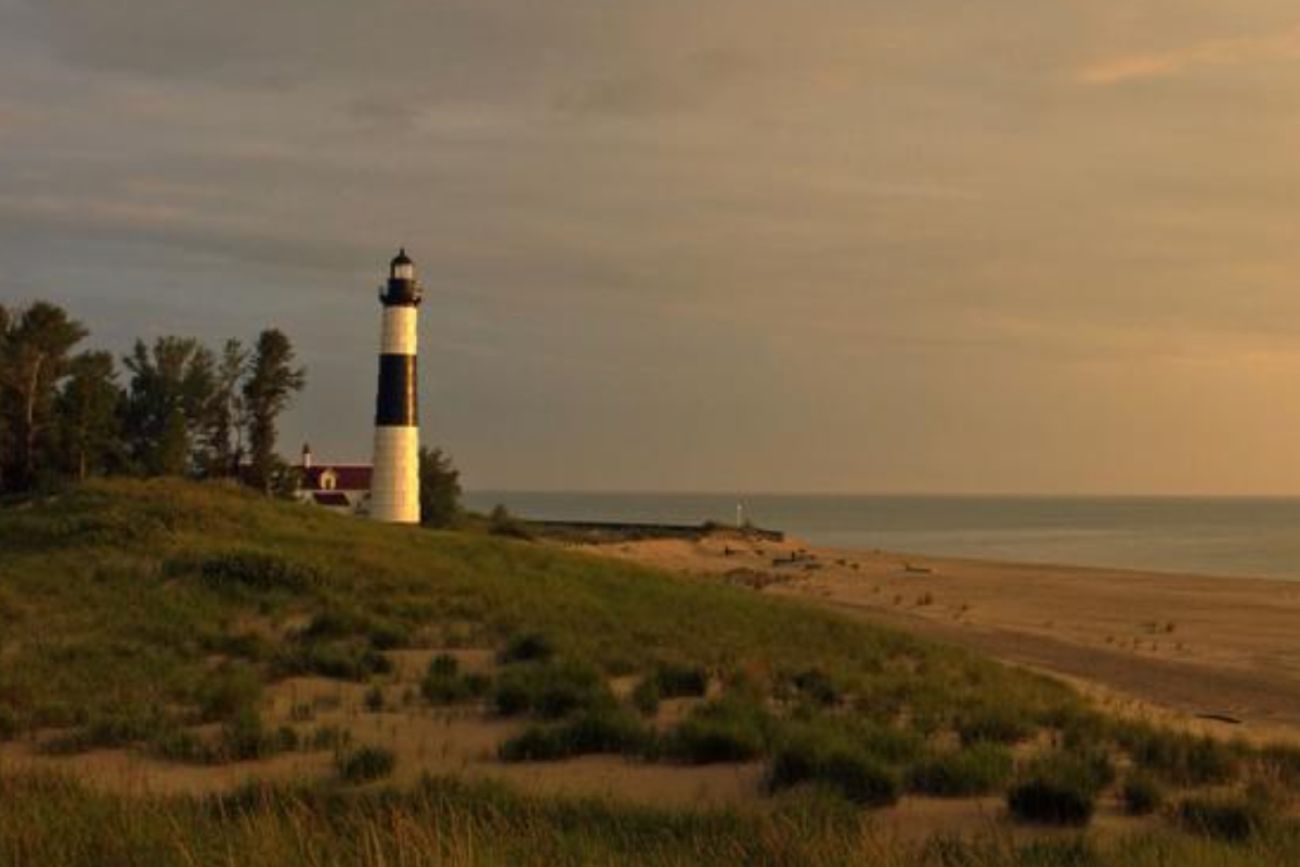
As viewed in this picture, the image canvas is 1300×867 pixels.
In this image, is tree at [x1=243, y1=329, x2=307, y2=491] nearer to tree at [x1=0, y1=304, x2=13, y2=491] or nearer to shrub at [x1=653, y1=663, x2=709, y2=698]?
tree at [x1=0, y1=304, x2=13, y2=491]

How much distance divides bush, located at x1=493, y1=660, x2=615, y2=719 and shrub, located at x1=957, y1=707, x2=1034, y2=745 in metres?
3.72

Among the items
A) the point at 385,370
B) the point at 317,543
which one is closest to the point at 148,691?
the point at 317,543

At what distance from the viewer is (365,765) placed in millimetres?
11516

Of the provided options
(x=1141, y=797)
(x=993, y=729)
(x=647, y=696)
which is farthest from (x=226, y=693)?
(x=1141, y=797)

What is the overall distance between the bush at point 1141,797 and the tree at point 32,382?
A: 45.3 meters

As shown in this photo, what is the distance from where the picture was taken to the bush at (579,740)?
12.7 m

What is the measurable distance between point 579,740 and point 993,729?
178 inches

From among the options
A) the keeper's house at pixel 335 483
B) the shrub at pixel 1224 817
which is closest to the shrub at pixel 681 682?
the shrub at pixel 1224 817

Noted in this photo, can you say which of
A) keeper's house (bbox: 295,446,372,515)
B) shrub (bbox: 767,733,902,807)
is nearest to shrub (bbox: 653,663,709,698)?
shrub (bbox: 767,733,902,807)

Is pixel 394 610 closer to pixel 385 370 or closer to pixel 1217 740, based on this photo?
pixel 1217 740

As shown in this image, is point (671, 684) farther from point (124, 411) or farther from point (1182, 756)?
point (124, 411)

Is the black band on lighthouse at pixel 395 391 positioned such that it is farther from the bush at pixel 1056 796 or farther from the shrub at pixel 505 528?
the bush at pixel 1056 796

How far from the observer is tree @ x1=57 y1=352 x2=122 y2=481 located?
49062 mm

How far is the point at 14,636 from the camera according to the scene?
18.8 m
